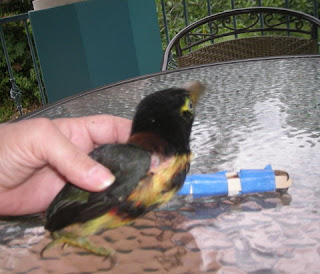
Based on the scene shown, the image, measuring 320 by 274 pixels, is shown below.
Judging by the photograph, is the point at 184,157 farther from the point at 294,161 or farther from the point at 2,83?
the point at 2,83

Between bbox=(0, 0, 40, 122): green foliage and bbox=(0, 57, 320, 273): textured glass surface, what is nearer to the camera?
bbox=(0, 57, 320, 273): textured glass surface

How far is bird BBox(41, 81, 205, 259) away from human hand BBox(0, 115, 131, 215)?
22 mm

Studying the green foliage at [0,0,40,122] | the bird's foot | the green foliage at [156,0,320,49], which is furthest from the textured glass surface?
the green foliage at [0,0,40,122]

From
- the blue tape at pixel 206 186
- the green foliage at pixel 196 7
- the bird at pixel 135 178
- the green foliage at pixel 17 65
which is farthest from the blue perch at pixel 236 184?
the green foliage at pixel 17 65

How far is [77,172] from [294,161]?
1.82 feet

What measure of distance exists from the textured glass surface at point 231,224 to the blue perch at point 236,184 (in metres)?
0.01

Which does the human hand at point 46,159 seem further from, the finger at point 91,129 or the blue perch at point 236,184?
the blue perch at point 236,184

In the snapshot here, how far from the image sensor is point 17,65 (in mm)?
5594

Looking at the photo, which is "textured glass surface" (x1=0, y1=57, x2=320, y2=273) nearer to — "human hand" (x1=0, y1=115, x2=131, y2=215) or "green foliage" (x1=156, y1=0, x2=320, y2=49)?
"human hand" (x1=0, y1=115, x2=131, y2=215)

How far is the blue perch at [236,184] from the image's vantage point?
33.5 inches

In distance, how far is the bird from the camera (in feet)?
2.00

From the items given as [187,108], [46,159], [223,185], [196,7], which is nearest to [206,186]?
[223,185]

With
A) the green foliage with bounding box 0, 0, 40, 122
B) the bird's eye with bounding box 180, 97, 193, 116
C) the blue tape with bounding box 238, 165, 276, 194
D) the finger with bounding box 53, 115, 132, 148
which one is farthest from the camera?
the green foliage with bounding box 0, 0, 40, 122

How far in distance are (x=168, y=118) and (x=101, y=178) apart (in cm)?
15
